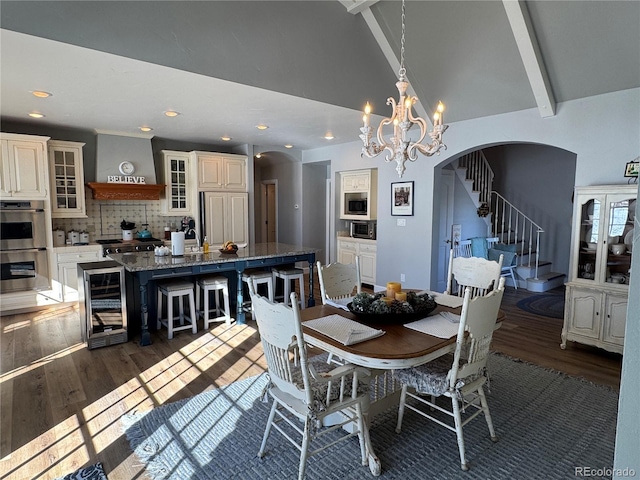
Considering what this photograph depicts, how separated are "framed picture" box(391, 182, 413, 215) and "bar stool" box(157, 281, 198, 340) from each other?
3.25 meters

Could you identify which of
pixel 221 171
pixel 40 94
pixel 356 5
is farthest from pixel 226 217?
pixel 356 5

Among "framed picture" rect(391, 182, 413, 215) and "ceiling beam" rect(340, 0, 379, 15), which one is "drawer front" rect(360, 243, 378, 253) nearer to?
"framed picture" rect(391, 182, 413, 215)

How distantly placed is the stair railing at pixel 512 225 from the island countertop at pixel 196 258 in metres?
4.30

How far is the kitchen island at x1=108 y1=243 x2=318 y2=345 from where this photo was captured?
12.5ft

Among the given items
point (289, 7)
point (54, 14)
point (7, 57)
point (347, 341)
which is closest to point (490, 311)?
point (347, 341)

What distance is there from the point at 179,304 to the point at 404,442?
306 cm

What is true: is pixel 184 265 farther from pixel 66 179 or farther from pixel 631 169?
pixel 631 169

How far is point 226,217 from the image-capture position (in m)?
6.54

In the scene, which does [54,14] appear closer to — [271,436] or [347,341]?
[347,341]

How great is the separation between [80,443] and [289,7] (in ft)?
12.6

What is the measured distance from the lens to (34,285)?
16.2ft

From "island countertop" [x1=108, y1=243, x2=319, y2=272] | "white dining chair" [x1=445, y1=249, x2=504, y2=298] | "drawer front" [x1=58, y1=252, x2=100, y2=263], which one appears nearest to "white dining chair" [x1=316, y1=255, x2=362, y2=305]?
"white dining chair" [x1=445, y1=249, x2=504, y2=298]

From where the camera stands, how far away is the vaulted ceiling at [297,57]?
287 cm

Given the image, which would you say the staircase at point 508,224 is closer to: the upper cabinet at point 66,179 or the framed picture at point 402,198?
the framed picture at point 402,198
